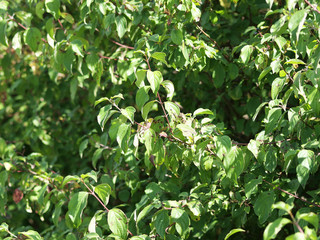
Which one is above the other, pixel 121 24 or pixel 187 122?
pixel 121 24

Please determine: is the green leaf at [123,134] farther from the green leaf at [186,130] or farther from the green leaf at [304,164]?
the green leaf at [304,164]

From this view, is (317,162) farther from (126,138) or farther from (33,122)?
(33,122)

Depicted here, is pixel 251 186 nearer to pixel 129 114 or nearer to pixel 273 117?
pixel 273 117

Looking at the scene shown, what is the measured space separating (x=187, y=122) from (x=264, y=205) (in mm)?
446

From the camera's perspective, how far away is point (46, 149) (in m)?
3.63

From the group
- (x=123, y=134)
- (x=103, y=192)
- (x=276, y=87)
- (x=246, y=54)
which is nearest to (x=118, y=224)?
(x=103, y=192)

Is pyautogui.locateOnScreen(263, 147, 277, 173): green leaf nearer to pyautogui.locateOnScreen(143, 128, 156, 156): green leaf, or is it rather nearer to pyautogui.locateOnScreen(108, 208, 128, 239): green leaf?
pyautogui.locateOnScreen(143, 128, 156, 156): green leaf

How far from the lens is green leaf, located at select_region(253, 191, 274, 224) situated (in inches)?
74.0

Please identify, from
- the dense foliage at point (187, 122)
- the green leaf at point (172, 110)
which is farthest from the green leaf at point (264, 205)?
the green leaf at point (172, 110)

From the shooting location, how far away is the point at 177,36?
218cm

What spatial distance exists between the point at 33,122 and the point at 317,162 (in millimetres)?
2229

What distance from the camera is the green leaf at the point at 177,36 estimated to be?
216 cm

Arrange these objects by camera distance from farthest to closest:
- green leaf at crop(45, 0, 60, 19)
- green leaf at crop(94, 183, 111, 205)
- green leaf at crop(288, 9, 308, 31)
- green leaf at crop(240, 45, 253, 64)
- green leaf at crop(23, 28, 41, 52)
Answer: green leaf at crop(23, 28, 41, 52) < green leaf at crop(45, 0, 60, 19) < green leaf at crop(240, 45, 253, 64) < green leaf at crop(94, 183, 111, 205) < green leaf at crop(288, 9, 308, 31)

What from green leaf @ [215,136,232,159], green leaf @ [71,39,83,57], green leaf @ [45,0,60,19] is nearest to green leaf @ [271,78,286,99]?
green leaf @ [215,136,232,159]
